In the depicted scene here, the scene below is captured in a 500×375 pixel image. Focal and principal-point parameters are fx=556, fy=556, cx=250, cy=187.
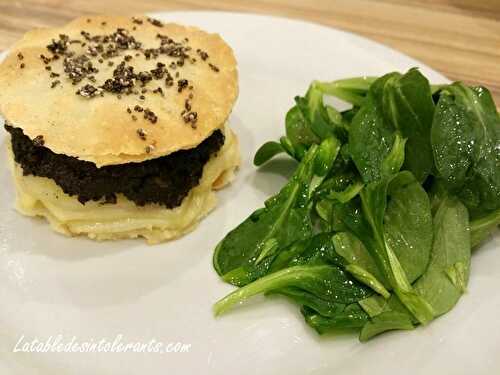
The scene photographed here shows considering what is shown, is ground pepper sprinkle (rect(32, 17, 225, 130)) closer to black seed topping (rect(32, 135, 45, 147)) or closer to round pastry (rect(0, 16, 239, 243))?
A: round pastry (rect(0, 16, 239, 243))

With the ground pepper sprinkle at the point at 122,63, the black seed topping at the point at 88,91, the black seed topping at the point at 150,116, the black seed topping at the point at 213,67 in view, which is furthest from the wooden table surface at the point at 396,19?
the black seed topping at the point at 150,116

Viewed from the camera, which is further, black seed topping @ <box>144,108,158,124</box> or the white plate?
black seed topping @ <box>144,108,158,124</box>

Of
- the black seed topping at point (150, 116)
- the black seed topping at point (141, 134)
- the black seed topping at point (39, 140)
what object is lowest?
the black seed topping at point (39, 140)

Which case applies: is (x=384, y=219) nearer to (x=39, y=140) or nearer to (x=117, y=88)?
(x=117, y=88)

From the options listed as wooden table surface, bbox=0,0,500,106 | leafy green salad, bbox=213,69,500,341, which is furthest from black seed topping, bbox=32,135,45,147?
wooden table surface, bbox=0,0,500,106

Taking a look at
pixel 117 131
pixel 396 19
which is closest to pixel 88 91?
pixel 117 131

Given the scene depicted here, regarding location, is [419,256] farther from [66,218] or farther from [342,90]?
[66,218]

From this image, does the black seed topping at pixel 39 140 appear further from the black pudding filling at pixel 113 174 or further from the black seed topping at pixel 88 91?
the black seed topping at pixel 88 91
